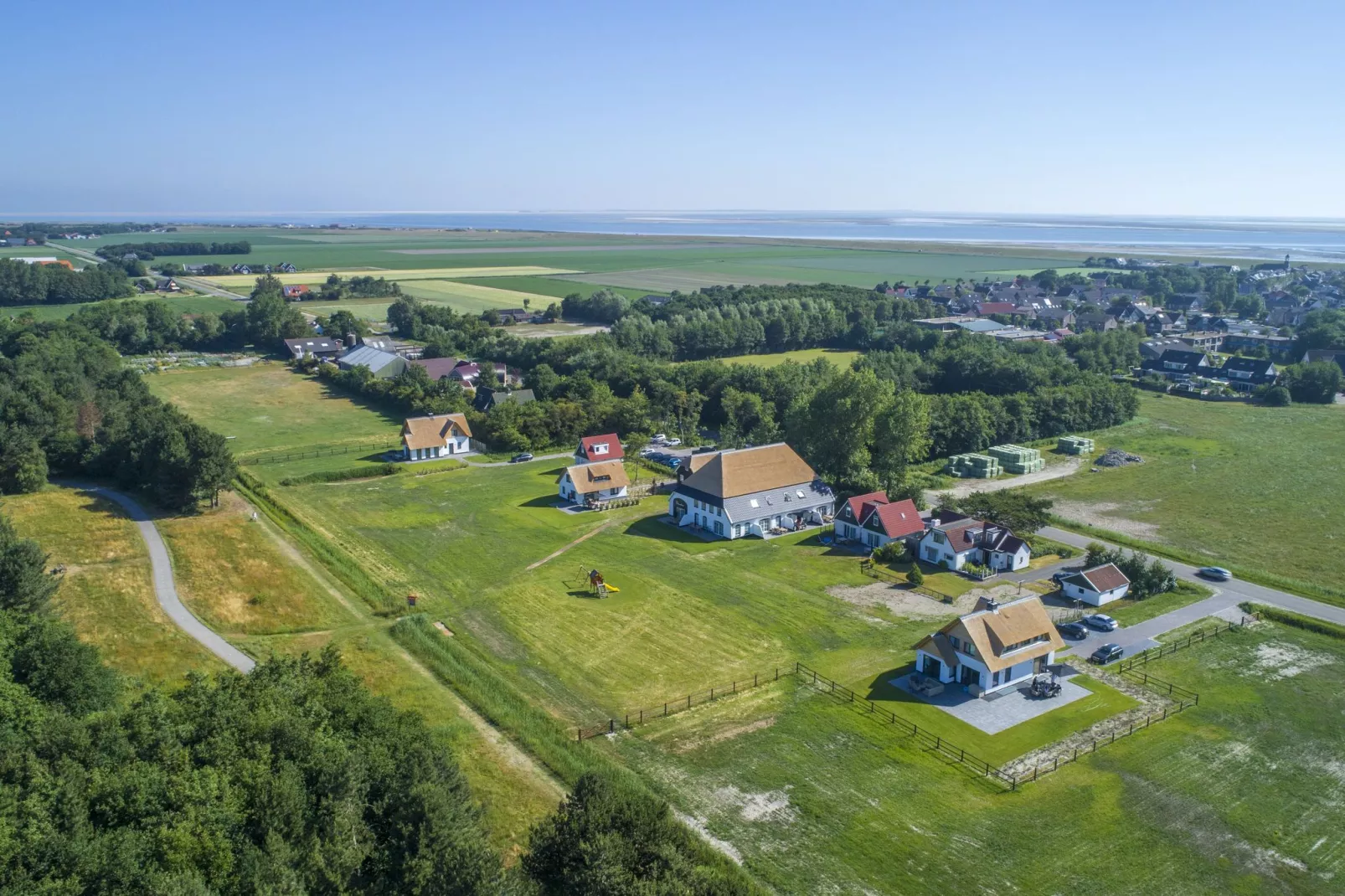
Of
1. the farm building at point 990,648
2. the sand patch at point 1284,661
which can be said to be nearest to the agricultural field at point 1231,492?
the sand patch at point 1284,661

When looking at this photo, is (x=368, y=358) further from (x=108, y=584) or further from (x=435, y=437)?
(x=108, y=584)

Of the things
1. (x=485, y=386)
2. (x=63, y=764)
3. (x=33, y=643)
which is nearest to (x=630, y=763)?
(x=63, y=764)

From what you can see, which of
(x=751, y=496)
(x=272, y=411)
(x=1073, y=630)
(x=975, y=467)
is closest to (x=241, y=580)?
(x=751, y=496)

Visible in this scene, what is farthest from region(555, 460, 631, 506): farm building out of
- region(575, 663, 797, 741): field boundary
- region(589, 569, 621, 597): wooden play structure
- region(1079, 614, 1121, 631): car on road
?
region(1079, 614, 1121, 631): car on road

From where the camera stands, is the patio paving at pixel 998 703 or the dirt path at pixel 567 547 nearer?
the patio paving at pixel 998 703

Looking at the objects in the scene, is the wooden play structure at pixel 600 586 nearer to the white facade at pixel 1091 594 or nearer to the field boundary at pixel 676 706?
the field boundary at pixel 676 706

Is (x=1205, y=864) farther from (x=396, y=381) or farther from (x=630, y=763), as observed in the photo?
(x=396, y=381)
